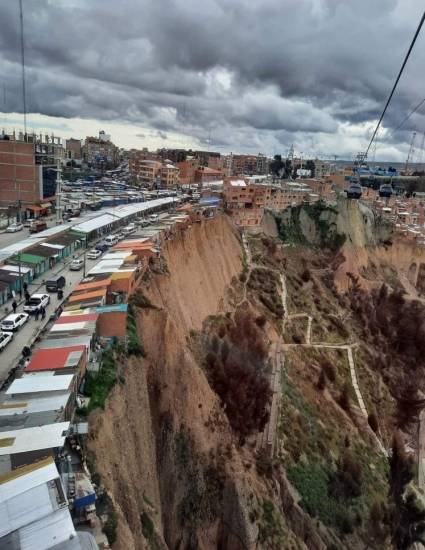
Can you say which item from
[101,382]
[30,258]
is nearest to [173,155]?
[30,258]

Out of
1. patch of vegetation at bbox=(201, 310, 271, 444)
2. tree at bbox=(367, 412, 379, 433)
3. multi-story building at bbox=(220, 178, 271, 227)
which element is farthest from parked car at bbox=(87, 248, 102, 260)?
tree at bbox=(367, 412, 379, 433)

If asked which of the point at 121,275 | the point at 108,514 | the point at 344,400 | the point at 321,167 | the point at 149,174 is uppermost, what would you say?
the point at 321,167

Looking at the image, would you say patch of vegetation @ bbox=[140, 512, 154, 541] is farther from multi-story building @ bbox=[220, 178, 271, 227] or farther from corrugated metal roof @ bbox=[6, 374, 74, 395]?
multi-story building @ bbox=[220, 178, 271, 227]

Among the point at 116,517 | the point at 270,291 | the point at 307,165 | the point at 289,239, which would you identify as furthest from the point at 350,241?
the point at 307,165

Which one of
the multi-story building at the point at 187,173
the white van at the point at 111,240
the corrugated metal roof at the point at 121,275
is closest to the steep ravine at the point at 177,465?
the corrugated metal roof at the point at 121,275

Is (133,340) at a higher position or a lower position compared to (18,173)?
lower

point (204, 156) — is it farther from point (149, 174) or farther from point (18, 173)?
point (18, 173)

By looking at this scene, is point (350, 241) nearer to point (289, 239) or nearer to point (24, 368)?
point (289, 239)
